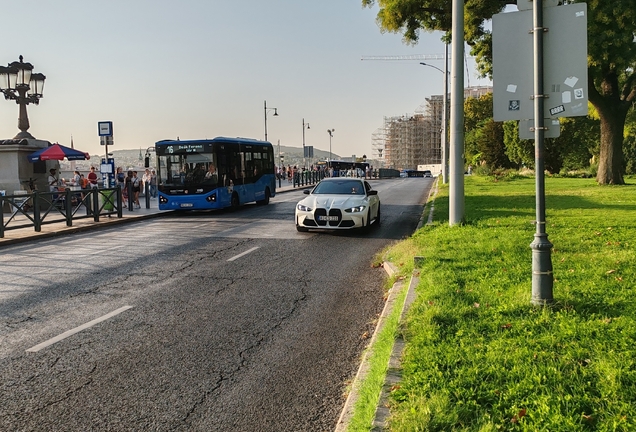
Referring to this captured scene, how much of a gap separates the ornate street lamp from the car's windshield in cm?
1220

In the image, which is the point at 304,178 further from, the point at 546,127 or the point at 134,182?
the point at 546,127

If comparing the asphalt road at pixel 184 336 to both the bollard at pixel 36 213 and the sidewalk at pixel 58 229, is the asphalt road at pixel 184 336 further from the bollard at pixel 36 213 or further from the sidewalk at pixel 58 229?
the bollard at pixel 36 213

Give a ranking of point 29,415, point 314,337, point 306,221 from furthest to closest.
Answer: point 306,221
point 314,337
point 29,415

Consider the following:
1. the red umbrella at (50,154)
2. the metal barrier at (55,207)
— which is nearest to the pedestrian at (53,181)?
the red umbrella at (50,154)

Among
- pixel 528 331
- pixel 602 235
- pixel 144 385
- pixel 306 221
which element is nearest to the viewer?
pixel 144 385

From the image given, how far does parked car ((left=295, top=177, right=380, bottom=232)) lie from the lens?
14836mm

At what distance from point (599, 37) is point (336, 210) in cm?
1498

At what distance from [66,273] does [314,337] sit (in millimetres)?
5806

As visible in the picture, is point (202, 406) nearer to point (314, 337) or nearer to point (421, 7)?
point (314, 337)

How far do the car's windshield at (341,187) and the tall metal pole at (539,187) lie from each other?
1043cm

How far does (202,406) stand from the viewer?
4297 mm

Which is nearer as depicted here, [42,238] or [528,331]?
[528,331]

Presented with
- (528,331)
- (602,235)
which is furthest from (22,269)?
(602,235)

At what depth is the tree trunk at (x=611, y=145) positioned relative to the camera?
29.5 metres
